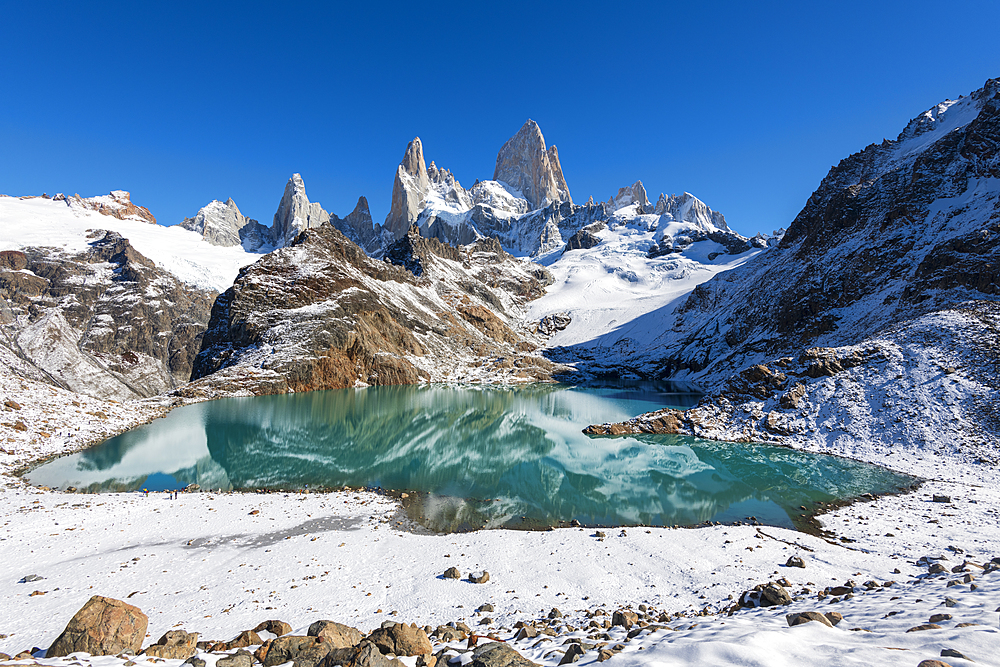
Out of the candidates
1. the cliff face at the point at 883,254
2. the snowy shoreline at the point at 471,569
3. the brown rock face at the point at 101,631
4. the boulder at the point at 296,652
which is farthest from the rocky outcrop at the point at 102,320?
the cliff face at the point at 883,254

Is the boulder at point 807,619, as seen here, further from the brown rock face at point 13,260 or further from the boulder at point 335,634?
the brown rock face at point 13,260

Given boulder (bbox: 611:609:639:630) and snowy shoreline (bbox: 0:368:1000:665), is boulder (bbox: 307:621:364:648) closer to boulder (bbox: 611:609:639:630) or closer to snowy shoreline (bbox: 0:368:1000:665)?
snowy shoreline (bbox: 0:368:1000:665)

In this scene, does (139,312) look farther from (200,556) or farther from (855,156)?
(855,156)

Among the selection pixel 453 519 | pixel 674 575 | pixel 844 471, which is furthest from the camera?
pixel 844 471

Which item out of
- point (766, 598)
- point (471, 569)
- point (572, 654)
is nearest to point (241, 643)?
point (572, 654)

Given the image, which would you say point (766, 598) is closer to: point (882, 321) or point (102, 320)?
point (882, 321)

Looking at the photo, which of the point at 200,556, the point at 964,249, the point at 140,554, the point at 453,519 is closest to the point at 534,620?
the point at 453,519
